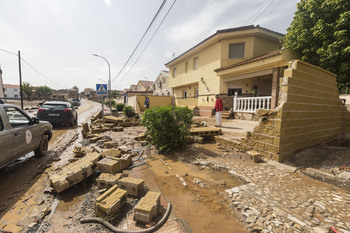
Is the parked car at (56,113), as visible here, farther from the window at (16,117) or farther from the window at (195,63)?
the window at (195,63)

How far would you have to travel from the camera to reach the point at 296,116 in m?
4.00

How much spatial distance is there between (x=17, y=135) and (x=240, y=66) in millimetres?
10861

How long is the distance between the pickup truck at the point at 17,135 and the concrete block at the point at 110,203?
224 centimetres

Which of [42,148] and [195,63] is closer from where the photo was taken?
[42,148]

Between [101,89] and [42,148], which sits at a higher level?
[101,89]

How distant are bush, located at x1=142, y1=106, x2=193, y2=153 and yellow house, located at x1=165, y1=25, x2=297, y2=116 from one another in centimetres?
571

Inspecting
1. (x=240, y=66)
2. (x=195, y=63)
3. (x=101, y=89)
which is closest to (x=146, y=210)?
(x=101, y=89)

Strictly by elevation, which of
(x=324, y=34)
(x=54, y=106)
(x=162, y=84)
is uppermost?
(x=324, y=34)

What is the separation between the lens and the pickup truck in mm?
2830

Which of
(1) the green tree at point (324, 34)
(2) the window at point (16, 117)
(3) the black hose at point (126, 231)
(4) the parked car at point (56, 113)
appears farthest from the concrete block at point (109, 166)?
(1) the green tree at point (324, 34)

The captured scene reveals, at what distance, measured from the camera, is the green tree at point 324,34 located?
23.2 ft

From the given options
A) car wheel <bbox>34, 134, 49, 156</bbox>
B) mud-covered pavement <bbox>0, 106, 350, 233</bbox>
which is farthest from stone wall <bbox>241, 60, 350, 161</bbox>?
car wheel <bbox>34, 134, 49, 156</bbox>

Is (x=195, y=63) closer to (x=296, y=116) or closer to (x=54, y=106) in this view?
(x=54, y=106)

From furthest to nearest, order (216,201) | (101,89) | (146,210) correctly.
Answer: (101,89) < (216,201) < (146,210)
